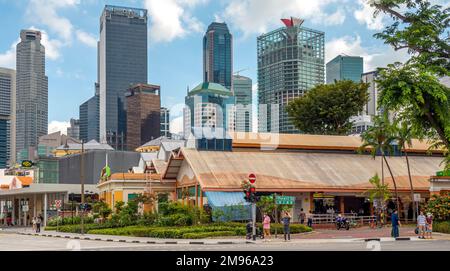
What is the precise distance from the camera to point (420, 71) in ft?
115

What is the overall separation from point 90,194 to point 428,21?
49.3m

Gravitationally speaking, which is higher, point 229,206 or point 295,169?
point 295,169

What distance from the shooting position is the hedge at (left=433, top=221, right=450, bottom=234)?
3951 cm

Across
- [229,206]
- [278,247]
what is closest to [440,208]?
[229,206]

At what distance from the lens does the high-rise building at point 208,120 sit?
54.4 metres

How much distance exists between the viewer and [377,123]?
5344 centimetres

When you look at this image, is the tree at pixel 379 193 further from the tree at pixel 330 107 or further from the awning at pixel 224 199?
the tree at pixel 330 107

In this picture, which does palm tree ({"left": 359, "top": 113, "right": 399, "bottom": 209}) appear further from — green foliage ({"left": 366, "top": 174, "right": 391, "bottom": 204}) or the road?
the road

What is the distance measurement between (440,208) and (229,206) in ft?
47.7

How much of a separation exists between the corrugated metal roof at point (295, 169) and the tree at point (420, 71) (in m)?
13.7

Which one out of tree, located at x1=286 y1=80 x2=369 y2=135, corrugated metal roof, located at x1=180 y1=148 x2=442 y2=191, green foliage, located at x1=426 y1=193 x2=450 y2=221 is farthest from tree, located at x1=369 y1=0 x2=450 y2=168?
tree, located at x1=286 y1=80 x2=369 y2=135

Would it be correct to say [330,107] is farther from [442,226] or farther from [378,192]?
[442,226]
